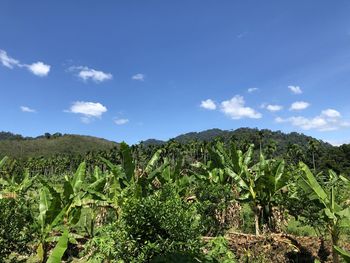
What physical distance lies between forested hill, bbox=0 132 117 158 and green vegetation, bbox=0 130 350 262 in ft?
443

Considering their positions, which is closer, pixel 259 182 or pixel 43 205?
pixel 43 205

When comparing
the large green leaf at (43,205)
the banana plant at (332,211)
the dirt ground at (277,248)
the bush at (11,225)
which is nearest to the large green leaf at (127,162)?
the large green leaf at (43,205)

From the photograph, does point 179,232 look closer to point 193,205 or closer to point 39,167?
point 193,205

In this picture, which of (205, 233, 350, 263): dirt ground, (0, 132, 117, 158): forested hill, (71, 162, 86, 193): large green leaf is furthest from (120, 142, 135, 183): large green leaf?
(0, 132, 117, 158): forested hill

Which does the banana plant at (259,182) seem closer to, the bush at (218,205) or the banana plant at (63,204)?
the bush at (218,205)

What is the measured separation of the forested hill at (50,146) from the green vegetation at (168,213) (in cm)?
13505

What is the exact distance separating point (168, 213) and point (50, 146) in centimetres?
17512

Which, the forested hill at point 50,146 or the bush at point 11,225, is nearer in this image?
the bush at point 11,225

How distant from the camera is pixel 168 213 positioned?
24.1 feet

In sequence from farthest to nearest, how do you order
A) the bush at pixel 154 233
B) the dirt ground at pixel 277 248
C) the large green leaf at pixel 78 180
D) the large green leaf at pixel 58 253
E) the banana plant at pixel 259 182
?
the banana plant at pixel 259 182
the large green leaf at pixel 78 180
the dirt ground at pixel 277 248
the large green leaf at pixel 58 253
the bush at pixel 154 233

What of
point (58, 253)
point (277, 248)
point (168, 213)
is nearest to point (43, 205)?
point (58, 253)

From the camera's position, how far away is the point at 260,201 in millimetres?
16047

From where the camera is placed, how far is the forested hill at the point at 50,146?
156 m

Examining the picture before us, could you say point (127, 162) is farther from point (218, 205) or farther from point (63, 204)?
point (218, 205)
